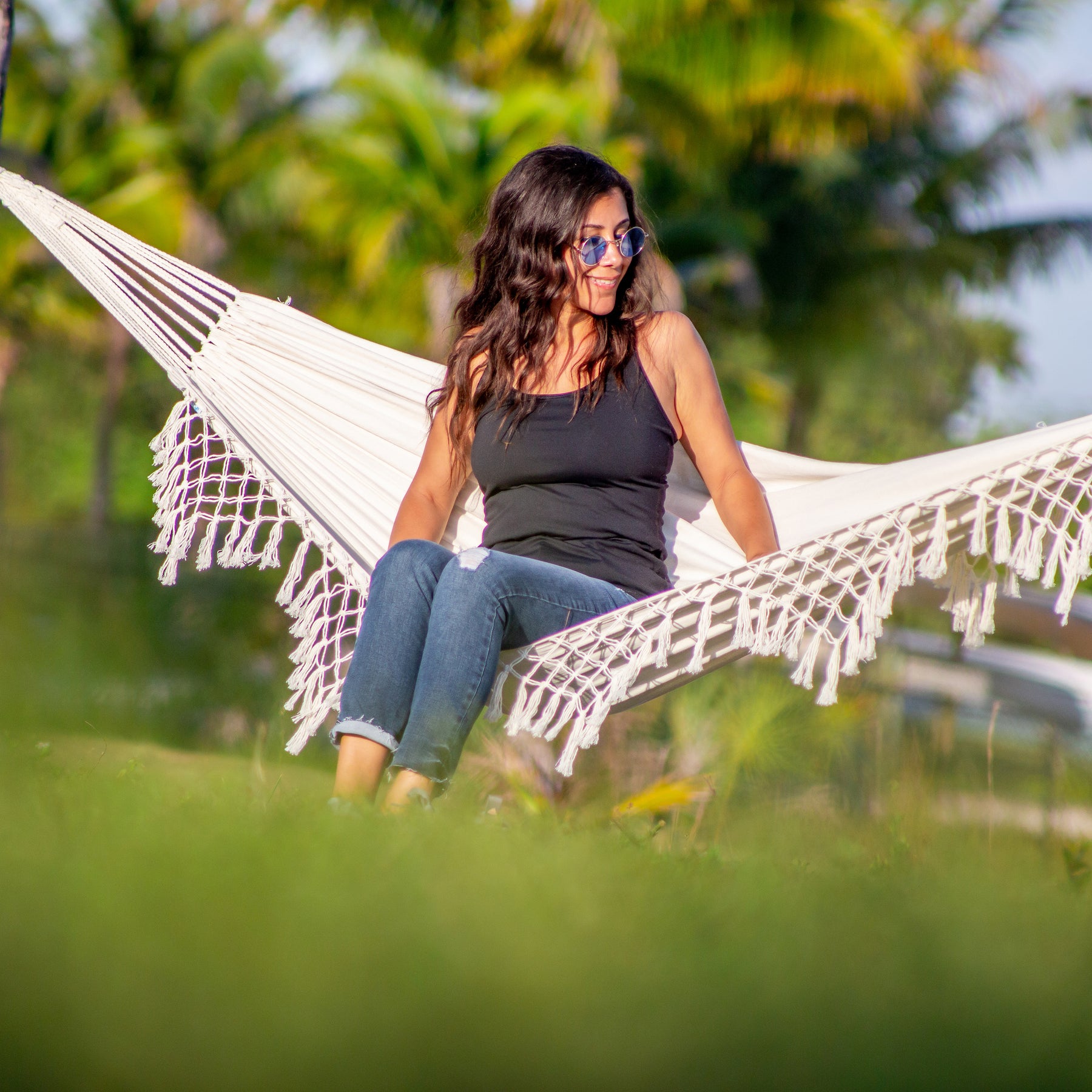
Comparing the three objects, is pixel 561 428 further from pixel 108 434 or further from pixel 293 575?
pixel 108 434

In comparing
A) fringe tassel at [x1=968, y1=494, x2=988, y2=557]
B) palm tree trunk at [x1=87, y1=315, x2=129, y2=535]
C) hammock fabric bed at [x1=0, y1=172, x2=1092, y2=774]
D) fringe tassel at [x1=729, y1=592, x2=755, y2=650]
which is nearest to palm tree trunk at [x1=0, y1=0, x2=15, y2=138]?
hammock fabric bed at [x1=0, y1=172, x2=1092, y2=774]

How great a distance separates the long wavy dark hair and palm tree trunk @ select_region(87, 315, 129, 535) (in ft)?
27.4

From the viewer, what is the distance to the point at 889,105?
6508 millimetres

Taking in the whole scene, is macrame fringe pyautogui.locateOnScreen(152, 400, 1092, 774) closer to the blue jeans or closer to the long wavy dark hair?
the blue jeans

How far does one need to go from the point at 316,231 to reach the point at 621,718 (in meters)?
3.97

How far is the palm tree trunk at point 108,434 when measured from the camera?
973cm

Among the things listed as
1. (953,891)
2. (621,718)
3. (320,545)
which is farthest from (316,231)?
(953,891)

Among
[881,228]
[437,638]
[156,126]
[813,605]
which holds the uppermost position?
[881,228]

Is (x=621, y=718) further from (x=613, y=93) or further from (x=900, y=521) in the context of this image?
(x=613, y=93)

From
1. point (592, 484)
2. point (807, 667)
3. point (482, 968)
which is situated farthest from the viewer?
point (592, 484)

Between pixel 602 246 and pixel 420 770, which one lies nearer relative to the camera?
pixel 420 770

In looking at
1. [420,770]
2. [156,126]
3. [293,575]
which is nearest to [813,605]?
[420,770]

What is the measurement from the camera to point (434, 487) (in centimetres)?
202

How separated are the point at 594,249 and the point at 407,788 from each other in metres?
0.92
